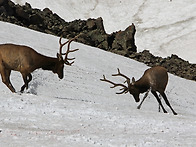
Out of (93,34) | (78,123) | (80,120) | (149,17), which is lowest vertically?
(78,123)

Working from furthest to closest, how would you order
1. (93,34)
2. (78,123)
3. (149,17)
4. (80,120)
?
(149,17), (93,34), (80,120), (78,123)

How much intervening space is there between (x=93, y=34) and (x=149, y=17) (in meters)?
34.5

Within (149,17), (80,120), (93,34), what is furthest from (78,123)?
(149,17)

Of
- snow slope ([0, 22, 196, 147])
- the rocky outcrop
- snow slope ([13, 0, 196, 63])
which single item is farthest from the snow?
snow slope ([13, 0, 196, 63])

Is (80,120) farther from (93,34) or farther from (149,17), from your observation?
(149,17)

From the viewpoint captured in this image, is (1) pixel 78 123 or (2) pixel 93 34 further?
(2) pixel 93 34

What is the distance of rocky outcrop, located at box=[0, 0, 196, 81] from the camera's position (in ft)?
140

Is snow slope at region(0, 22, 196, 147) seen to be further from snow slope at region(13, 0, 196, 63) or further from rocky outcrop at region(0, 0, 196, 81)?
snow slope at region(13, 0, 196, 63)

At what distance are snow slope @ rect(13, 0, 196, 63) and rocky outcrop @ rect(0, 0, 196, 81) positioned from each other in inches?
794

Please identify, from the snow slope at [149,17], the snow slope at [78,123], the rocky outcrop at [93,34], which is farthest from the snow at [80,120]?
the snow slope at [149,17]

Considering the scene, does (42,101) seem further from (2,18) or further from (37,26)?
(37,26)

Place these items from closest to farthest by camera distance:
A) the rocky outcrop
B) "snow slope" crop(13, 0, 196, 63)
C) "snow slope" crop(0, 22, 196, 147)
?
1. "snow slope" crop(0, 22, 196, 147)
2. the rocky outcrop
3. "snow slope" crop(13, 0, 196, 63)

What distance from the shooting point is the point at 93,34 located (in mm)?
46906

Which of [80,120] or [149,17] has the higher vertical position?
[149,17]
